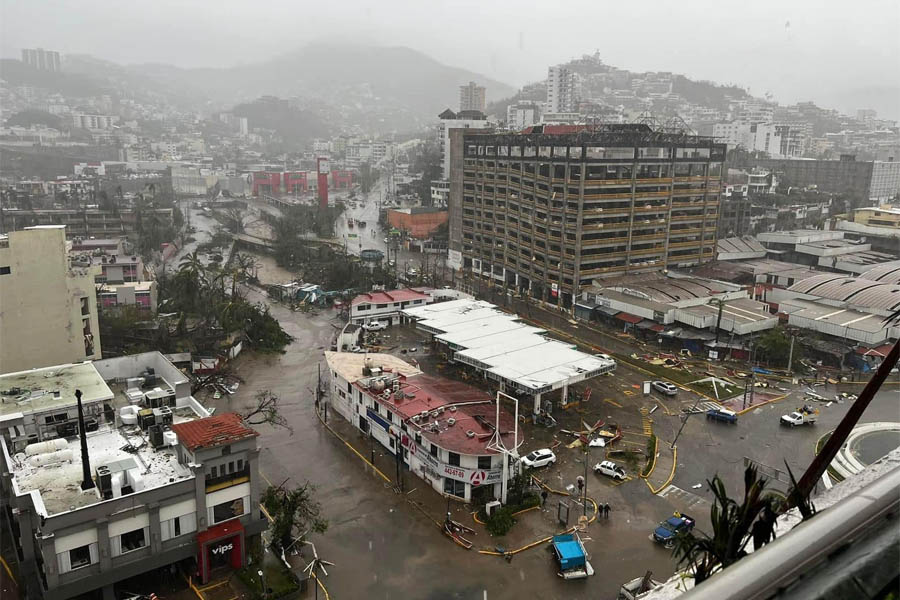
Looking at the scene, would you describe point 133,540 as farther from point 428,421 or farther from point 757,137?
point 757,137

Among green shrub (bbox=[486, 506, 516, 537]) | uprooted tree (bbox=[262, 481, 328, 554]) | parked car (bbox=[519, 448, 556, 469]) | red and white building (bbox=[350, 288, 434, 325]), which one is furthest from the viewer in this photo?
red and white building (bbox=[350, 288, 434, 325])

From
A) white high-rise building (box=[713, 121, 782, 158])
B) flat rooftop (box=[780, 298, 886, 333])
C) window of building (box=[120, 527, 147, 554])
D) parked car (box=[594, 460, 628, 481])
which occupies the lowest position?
parked car (box=[594, 460, 628, 481])

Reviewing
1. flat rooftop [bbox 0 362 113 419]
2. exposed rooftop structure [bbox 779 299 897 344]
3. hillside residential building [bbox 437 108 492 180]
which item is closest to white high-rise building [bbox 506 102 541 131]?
hillside residential building [bbox 437 108 492 180]

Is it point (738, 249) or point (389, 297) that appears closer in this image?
point (389, 297)

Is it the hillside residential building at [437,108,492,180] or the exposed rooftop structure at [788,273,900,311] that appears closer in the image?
the exposed rooftop structure at [788,273,900,311]

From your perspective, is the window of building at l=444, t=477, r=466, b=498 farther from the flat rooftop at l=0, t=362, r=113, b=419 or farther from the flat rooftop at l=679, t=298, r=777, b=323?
the flat rooftop at l=679, t=298, r=777, b=323

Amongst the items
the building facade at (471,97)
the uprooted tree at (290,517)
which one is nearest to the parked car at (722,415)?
the uprooted tree at (290,517)

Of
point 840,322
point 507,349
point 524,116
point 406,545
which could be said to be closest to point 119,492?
point 406,545
